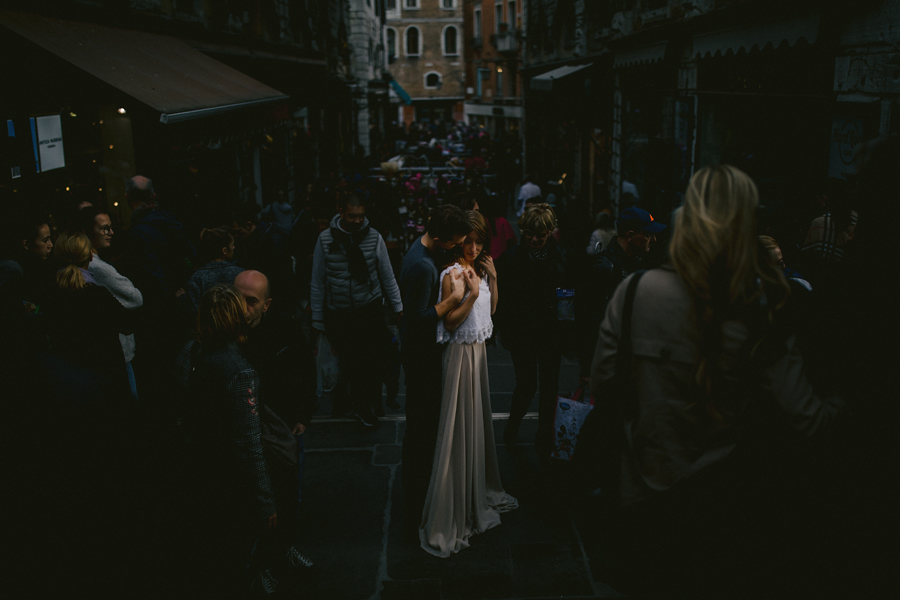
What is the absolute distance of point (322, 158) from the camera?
2183cm

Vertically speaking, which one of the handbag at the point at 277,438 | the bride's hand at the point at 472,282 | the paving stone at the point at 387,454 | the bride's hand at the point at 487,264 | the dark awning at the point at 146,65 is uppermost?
the dark awning at the point at 146,65

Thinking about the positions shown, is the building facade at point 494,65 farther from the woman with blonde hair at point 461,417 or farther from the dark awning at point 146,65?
the woman with blonde hair at point 461,417

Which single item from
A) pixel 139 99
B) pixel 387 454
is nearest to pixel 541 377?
pixel 387 454

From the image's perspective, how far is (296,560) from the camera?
3426 mm

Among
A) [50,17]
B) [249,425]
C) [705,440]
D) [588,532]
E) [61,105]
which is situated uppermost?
[50,17]

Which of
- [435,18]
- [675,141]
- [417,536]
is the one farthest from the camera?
[435,18]

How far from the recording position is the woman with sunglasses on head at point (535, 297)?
4.53m

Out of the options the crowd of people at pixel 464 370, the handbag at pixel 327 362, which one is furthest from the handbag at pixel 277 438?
the handbag at pixel 327 362

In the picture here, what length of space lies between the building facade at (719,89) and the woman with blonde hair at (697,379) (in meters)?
4.01

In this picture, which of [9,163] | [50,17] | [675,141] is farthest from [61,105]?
[675,141]

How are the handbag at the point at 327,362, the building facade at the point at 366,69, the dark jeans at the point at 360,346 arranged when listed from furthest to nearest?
the building facade at the point at 366,69, the handbag at the point at 327,362, the dark jeans at the point at 360,346

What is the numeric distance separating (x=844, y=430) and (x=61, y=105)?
7.10 m

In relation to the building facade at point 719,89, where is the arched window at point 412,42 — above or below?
above

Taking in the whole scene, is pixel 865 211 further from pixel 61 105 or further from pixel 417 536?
pixel 61 105
